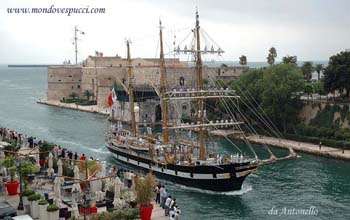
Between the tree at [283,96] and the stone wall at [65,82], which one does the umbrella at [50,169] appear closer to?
the tree at [283,96]

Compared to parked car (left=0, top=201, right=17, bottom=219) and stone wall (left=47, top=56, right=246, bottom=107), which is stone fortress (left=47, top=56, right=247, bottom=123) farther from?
parked car (left=0, top=201, right=17, bottom=219)

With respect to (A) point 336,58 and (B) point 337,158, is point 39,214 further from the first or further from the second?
(A) point 336,58

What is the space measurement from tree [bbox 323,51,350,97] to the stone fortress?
1530 cm

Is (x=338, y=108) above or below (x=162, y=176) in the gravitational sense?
above

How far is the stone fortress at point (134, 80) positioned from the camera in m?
56.8

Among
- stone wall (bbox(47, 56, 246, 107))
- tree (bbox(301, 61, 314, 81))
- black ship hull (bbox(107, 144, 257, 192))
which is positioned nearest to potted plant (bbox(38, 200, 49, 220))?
black ship hull (bbox(107, 144, 257, 192))

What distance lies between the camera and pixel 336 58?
41906 millimetres

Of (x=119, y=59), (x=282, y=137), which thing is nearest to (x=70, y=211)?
(x=282, y=137)

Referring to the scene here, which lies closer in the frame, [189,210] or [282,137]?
[189,210]

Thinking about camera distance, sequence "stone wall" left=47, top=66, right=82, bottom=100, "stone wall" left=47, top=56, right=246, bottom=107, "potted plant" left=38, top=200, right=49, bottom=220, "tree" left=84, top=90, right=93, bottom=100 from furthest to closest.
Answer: "stone wall" left=47, top=66, right=82, bottom=100, "tree" left=84, top=90, right=93, bottom=100, "stone wall" left=47, top=56, right=246, bottom=107, "potted plant" left=38, top=200, right=49, bottom=220

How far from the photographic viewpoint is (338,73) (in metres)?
41.2

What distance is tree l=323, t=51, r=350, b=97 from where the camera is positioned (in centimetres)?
4088

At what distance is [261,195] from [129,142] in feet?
36.1

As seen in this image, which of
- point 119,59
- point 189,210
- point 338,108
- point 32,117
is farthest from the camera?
point 119,59
